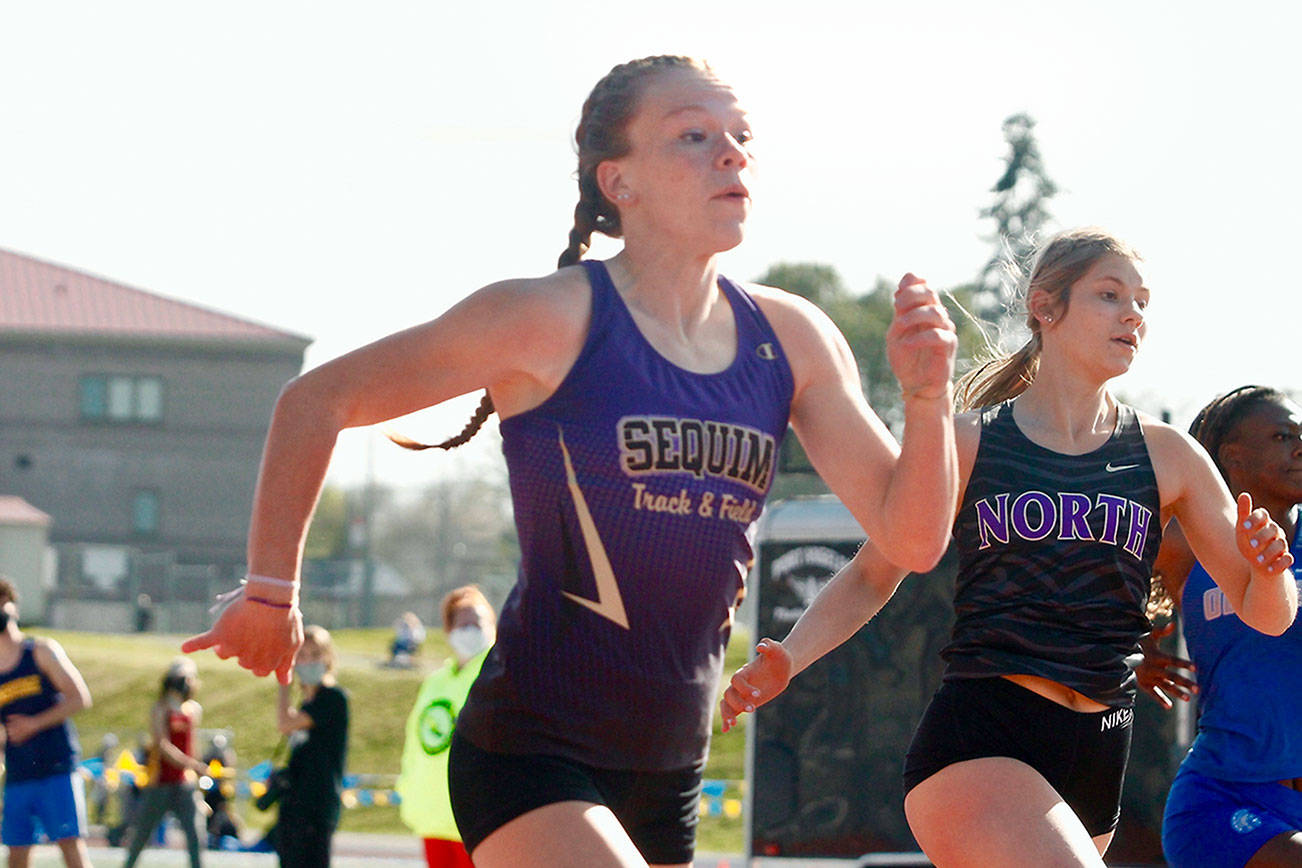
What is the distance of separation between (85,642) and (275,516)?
45318mm

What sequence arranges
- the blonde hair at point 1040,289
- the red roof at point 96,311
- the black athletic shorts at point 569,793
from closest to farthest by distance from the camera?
the black athletic shorts at point 569,793
the blonde hair at point 1040,289
the red roof at point 96,311

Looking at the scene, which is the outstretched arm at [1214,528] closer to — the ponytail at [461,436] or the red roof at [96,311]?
the ponytail at [461,436]

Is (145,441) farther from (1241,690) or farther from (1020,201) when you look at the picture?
(1241,690)

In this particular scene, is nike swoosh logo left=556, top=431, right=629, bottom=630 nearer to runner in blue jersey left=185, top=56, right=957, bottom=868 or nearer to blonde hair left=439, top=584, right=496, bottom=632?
runner in blue jersey left=185, top=56, right=957, bottom=868

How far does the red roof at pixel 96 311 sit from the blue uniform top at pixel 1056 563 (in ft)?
201

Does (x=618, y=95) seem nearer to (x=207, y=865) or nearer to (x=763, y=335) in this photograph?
(x=763, y=335)

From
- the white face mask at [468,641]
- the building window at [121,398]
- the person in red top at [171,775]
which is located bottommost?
the person in red top at [171,775]

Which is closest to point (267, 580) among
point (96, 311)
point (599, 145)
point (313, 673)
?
point (599, 145)

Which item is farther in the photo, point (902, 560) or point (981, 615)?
point (981, 615)

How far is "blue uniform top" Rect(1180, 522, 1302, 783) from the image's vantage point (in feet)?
15.3

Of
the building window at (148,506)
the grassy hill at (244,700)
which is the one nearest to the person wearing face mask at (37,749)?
the grassy hill at (244,700)

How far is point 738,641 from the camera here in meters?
49.5

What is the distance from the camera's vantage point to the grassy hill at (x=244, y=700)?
35.4 metres

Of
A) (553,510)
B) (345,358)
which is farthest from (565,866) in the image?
(345,358)
